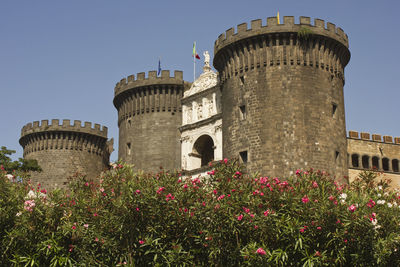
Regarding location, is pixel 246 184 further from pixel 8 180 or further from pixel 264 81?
pixel 264 81

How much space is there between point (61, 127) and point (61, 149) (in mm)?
2093

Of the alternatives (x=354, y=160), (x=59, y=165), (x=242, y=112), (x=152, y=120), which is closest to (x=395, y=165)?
(x=354, y=160)

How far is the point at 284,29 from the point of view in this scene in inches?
1501

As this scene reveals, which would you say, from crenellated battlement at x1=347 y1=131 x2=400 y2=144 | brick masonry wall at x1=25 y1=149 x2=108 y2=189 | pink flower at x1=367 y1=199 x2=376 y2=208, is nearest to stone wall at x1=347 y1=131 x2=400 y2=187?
Answer: crenellated battlement at x1=347 y1=131 x2=400 y2=144

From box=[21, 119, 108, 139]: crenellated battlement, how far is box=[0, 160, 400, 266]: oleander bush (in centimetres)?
3186

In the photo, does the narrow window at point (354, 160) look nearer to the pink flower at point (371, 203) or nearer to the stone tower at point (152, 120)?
the stone tower at point (152, 120)

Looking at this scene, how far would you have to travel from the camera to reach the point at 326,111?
37.9 m

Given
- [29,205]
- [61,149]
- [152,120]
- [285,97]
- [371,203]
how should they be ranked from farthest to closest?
[61,149]
[152,120]
[285,97]
[29,205]
[371,203]

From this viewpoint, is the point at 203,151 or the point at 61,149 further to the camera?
the point at 61,149

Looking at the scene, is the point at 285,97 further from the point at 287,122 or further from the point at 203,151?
the point at 203,151

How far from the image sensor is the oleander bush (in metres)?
19.6

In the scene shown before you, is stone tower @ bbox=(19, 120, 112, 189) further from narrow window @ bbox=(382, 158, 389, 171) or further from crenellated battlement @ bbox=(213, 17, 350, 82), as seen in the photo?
narrow window @ bbox=(382, 158, 389, 171)

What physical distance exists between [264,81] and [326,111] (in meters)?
4.52

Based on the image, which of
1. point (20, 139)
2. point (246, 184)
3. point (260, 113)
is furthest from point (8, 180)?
point (20, 139)
